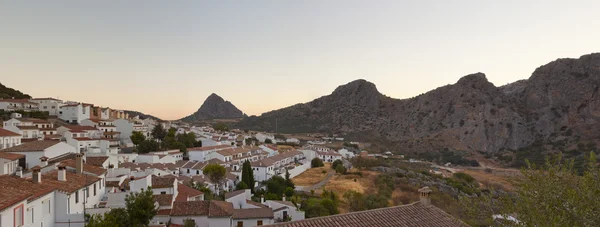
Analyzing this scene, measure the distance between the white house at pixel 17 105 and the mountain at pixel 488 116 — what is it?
233ft

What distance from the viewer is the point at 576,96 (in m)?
90.2

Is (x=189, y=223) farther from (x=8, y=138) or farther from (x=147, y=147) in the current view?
(x=147, y=147)

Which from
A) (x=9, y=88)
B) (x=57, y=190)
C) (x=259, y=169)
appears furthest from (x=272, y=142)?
(x=57, y=190)

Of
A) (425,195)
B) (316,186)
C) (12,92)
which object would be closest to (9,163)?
(425,195)

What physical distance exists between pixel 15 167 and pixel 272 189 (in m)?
21.8

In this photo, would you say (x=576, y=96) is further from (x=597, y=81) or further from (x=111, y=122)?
(x=111, y=122)

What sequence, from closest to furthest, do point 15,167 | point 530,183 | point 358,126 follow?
point 530,183, point 15,167, point 358,126

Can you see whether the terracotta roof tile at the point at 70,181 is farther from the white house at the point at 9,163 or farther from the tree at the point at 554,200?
the tree at the point at 554,200

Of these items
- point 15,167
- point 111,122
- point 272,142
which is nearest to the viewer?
point 15,167

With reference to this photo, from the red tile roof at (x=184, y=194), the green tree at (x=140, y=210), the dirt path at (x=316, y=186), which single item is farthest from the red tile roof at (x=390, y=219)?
the dirt path at (x=316, y=186)

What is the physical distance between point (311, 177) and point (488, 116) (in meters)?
64.2

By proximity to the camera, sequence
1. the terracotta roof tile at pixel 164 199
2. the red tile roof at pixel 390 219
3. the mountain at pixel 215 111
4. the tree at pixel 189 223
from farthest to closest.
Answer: the mountain at pixel 215 111
the terracotta roof tile at pixel 164 199
the tree at pixel 189 223
the red tile roof at pixel 390 219

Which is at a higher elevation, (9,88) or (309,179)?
(9,88)

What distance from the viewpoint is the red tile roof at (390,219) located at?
10539mm
